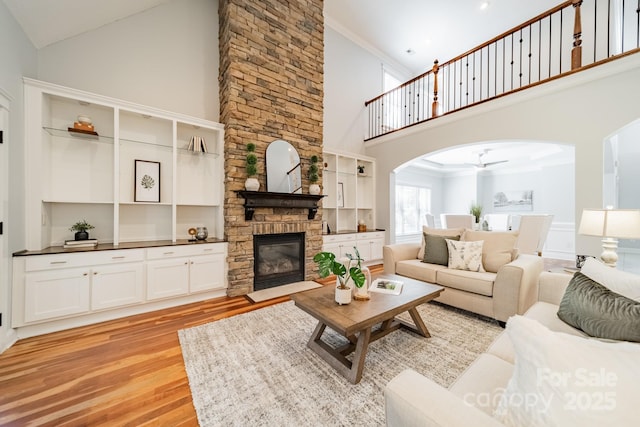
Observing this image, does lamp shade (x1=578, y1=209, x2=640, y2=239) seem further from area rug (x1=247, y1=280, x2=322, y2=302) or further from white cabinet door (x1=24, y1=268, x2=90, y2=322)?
white cabinet door (x1=24, y1=268, x2=90, y2=322)

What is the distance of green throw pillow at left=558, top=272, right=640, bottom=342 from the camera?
111 centimetres

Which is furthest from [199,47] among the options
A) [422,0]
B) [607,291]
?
[607,291]

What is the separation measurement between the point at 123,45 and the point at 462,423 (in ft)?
15.9

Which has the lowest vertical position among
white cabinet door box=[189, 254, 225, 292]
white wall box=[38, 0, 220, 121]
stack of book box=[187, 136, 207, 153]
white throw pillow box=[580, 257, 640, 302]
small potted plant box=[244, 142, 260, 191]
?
white cabinet door box=[189, 254, 225, 292]

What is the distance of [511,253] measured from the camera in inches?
113

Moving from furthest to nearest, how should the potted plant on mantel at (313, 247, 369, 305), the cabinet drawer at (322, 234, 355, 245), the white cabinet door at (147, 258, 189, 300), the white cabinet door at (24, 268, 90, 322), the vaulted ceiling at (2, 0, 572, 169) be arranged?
the cabinet drawer at (322, 234, 355, 245) → the vaulted ceiling at (2, 0, 572, 169) → the white cabinet door at (147, 258, 189, 300) → the white cabinet door at (24, 268, 90, 322) → the potted plant on mantel at (313, 247, 369, 305)

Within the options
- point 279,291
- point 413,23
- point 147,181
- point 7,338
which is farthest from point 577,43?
point 7,338

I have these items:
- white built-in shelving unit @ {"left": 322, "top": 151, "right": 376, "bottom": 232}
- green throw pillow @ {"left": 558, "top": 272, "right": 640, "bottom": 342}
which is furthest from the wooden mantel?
green throw pillow @ {"left": 558, "top": 272, "right": 640, "bottom": 342}

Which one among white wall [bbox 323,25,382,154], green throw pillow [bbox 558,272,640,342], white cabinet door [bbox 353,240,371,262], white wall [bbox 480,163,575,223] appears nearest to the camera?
green throw pillow [bbox 558,272,640,342]

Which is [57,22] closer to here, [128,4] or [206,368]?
[128,4]

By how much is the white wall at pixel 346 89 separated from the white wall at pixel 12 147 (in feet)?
14.2

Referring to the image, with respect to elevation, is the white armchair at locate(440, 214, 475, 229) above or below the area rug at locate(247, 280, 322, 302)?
above

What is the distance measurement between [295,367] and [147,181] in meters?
3.01

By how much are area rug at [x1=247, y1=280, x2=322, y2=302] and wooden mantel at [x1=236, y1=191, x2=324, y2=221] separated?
111cm
